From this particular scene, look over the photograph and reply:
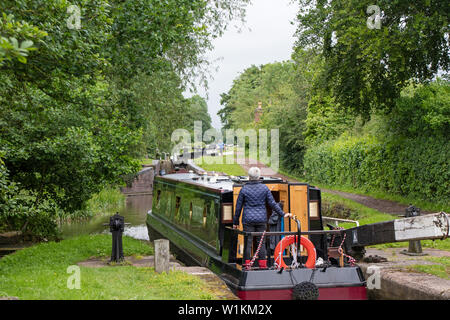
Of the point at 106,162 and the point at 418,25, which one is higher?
the point at 418,25

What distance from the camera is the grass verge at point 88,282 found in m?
5.99

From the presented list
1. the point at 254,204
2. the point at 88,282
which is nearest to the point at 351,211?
the point at 254,204

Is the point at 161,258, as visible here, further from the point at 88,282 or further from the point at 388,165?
the point at 388,165

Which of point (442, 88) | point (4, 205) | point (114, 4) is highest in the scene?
point (114, 4)

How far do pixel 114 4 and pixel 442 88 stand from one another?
36.4ft

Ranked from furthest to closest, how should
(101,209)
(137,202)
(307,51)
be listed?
(137,202) → (101,209) → (307,51)

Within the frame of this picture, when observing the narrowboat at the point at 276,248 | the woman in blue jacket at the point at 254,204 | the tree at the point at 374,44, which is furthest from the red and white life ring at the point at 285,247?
the tree at the point at 374,44

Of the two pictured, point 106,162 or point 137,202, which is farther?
point 137,202

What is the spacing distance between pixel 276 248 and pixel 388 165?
1350 cm

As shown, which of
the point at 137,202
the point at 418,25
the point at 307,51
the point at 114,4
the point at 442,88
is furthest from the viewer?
the point at 137,202

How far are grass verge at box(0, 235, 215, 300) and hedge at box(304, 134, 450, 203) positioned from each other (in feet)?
34.6

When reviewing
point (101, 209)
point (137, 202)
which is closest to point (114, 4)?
point (101, 209)
